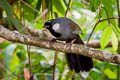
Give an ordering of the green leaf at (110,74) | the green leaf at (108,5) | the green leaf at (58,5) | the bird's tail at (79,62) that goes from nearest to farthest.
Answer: the green leaf at (108,5) → the bird's tail at (79,62) → the green leaf at (58,5) → the green leaf at (110,74)

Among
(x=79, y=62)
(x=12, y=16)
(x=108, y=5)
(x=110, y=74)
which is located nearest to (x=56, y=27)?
(x=79, y=62)

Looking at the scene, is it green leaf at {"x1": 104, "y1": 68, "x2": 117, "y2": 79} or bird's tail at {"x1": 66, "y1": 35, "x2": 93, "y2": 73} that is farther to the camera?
green leaf at {"x1": 104, "y1": 68, "x2": 117, "y2": 79}

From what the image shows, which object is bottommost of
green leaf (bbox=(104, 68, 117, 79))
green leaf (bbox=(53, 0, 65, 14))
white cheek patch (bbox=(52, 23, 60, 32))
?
green leaf (bbox=(104, 68, 117, 79))

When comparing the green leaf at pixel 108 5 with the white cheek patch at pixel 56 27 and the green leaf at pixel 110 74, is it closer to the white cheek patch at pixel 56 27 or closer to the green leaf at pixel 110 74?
the white cheek patch at pixel 56 27

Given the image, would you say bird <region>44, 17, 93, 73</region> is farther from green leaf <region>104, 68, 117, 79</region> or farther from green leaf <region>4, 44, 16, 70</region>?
green leaf <region>104, 68, 117, 79</region>

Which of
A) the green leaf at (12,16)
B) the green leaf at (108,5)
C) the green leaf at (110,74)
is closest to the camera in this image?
the green leaf at (108,5)

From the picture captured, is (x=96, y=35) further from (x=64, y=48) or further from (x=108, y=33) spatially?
(x=64, y=48)

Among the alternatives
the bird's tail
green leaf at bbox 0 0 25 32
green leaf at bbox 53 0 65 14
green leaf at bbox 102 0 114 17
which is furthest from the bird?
green leaf at bbox 102 0 114 17

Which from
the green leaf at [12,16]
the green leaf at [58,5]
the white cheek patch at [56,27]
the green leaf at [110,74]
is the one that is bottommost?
the green leaf at [110,74]

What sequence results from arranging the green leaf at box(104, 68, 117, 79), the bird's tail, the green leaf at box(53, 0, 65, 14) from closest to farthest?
the bird's tail
the green leaf at box(53, 0, 65, 14)
the green leaf at box(104, 68, 117, 79)

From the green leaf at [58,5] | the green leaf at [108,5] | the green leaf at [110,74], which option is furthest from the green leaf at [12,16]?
the green leaf at [110,74]

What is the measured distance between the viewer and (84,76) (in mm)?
2234

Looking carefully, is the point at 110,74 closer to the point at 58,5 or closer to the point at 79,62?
the point at 79,62

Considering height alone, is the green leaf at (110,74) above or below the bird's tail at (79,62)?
below
